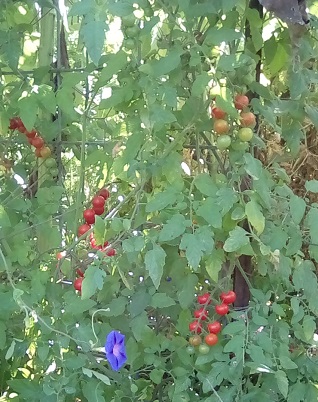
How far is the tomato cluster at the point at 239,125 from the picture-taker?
3.40 ft

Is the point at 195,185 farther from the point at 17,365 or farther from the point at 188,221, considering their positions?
the point at 17,365

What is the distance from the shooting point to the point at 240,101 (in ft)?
3.44

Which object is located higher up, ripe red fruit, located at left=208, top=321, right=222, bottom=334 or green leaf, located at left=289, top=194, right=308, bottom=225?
green leaf, located at left=289, top=194, right=308, bottom=225

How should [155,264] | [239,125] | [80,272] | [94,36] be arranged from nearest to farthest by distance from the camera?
[94,36] → [155,264] → [239,125] → [80,272]

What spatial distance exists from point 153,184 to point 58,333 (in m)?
0.31

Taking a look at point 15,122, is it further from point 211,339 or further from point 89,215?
point 211,339

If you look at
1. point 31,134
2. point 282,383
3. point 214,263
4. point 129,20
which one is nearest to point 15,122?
point 31,134

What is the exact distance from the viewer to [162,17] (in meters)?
1.07

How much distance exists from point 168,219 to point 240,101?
23 centimetres

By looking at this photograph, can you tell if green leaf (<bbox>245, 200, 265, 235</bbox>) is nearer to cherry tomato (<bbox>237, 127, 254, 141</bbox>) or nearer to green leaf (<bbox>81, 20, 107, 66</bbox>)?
cherry tomato (<bbox>237, 127, 254, 141</bbox>)

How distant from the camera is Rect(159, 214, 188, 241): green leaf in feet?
3.24

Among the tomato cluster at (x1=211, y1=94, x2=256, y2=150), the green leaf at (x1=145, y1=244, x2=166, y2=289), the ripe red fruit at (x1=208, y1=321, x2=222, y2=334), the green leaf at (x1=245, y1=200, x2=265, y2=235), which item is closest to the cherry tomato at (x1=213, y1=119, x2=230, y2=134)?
the tomato cluster at (x1=211, y1=94, x2=256, y2=150)

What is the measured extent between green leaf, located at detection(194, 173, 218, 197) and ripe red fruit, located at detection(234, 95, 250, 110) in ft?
0.43

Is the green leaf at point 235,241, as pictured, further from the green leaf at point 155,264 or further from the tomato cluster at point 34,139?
the tomato cluster at point 34,139
